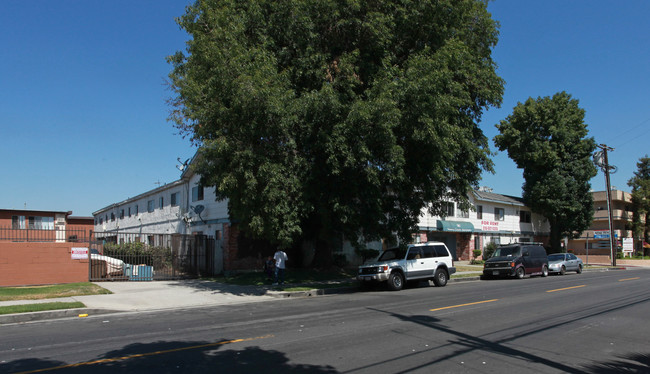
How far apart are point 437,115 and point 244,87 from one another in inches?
271

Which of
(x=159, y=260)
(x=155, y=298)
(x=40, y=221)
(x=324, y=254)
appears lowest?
(x=155, y=298)

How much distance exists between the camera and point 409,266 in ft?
59.1

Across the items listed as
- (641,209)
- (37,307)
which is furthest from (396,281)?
(641,209)

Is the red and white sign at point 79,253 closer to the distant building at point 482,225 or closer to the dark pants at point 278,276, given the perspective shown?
the dark pants at point 278,276

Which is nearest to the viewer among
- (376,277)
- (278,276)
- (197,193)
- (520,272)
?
(376,277)

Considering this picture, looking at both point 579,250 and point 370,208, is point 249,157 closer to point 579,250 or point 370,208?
point 370,208

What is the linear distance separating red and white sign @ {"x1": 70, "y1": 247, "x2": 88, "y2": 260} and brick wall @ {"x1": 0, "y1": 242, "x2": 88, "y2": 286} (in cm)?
11

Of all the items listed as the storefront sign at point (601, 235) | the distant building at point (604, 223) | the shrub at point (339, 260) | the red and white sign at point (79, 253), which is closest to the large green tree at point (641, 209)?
the distant building at point (604, 223)

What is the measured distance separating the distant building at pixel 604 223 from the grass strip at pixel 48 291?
5389cm

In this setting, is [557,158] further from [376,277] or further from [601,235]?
[376,277]

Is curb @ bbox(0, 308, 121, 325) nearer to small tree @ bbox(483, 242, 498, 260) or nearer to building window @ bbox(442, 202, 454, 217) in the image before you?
building window @ bbox(442, 202, 454, 217)

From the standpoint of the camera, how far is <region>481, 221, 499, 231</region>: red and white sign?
40.5 meters

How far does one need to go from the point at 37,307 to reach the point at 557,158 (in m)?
43.5

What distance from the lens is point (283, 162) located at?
51.7ft
